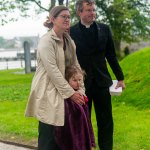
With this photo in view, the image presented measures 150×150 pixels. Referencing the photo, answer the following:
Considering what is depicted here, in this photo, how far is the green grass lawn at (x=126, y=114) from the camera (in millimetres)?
5891

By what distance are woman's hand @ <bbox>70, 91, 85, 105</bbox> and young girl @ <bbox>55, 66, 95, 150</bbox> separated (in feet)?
0.14

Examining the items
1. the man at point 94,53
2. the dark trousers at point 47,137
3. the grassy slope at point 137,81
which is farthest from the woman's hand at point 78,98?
the grassy slope at point 137,81

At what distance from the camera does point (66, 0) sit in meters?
21.4

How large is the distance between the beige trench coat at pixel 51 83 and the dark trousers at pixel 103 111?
96 centimetres

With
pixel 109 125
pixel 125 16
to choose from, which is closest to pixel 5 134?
pixel 109 125

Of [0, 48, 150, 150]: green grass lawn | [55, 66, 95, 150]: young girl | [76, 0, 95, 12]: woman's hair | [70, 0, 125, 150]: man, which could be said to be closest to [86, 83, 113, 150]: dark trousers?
[70, 0, 125, 150]: man

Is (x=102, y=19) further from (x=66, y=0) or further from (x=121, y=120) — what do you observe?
(x=121, y=120)

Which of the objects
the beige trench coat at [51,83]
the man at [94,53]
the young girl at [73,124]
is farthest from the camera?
the man at [94,53]

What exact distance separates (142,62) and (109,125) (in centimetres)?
564

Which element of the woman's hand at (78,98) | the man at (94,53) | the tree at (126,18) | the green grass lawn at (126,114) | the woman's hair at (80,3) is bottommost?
the green grass lawn at (126,114)

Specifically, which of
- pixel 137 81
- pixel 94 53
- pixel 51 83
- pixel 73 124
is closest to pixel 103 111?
pixel 94 53

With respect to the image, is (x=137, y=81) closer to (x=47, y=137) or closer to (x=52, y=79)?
(x=47, y=137)

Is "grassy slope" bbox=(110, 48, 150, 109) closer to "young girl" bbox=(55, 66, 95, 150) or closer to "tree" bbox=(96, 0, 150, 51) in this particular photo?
"young girl" bbox=(55, 66, 95, 150)

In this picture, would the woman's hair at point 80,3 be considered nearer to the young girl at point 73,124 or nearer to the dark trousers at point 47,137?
the young girl at point 73,124
